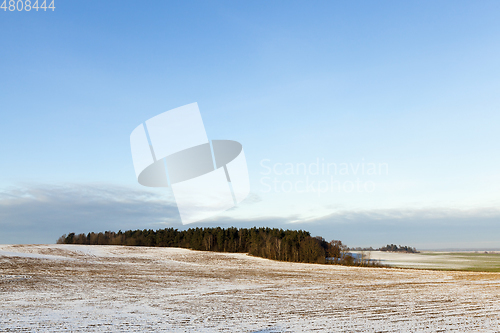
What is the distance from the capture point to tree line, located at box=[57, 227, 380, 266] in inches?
2896

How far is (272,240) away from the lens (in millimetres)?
89000

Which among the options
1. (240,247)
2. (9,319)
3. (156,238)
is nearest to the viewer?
(9,319)

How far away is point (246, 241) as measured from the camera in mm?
104625

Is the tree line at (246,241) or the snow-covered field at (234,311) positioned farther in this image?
the tree line at (246,241)

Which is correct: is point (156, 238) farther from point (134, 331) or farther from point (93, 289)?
point (134, 331)

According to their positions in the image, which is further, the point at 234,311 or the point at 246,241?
the point at 246,241

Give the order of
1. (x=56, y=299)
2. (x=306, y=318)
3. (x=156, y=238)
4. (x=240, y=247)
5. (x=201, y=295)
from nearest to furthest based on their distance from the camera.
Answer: (x=306, y=318), (x=56, y=299), (x=201, y=295), (x=240, y=247), (x=156, y=238)

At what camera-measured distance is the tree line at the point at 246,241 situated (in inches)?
2896

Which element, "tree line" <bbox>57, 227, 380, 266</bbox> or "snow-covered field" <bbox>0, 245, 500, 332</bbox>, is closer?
"snow-covered field" <bbox>0, 245, 500, 332</bbox>

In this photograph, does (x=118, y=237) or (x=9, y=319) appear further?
(x=118, y=237)

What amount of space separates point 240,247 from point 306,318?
9125 centimetres

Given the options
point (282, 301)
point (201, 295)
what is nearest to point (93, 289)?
point (201, 295)

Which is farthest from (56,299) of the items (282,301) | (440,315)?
(440,315)

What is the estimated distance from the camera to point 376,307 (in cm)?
1634
